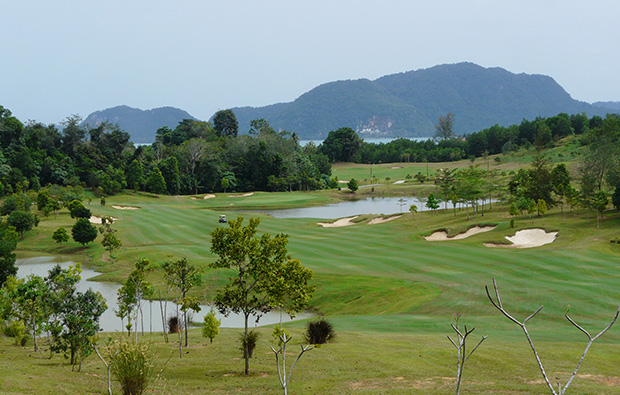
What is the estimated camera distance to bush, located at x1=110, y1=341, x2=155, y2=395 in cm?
1187

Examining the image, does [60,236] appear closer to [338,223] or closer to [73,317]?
[338,223]

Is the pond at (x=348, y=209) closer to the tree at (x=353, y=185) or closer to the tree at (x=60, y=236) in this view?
the tree at (x=353, y=185)

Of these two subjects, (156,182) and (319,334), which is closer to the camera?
(319,334)

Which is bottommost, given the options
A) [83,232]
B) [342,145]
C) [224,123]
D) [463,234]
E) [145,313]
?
[145,313]

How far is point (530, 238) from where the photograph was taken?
1674 inches

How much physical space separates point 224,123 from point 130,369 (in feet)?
543

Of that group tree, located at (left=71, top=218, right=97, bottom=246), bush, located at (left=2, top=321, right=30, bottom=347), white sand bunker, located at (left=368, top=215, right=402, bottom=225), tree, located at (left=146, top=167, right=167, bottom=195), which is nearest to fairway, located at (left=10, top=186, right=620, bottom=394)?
tree, located at (left=71, top=218, right=97, bottom=246)

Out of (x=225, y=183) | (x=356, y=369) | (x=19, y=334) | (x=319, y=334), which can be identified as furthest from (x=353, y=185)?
(x=356, y=369)

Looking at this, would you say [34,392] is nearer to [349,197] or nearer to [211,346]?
[211,346]

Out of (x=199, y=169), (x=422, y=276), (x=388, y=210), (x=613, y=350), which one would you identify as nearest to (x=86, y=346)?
(x=613, y=350)

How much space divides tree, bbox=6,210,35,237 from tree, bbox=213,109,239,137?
390ft

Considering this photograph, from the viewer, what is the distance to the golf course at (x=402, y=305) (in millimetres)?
14055

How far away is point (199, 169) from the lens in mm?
115125

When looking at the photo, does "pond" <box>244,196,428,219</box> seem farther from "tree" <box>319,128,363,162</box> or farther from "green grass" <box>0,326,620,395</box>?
"tree" <box>319,128,363,162</box>
